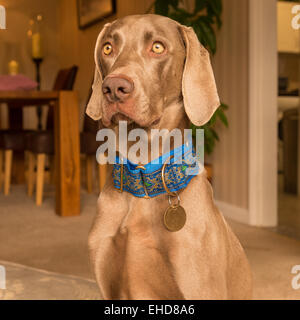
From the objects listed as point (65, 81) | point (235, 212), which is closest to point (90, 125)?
point (65, 81)

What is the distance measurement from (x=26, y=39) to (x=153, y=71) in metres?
5.88

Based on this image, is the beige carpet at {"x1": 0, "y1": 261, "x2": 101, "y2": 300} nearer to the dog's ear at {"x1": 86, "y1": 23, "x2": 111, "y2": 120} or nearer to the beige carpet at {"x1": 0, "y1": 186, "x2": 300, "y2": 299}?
the beige carpet at {"x1": 0, "y1": 186, "x2": 300, "y2": 299}

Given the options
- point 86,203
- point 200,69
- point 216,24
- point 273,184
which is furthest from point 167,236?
point 86,203

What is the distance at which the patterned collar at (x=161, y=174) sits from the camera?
1.00 metres

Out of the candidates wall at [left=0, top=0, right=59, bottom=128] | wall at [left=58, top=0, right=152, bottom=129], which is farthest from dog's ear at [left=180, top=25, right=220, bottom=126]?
wall at [left=0, top=0, right=59, bottom=128]

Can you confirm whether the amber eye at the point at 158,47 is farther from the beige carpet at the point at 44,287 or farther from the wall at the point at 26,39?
the wall at the point at 26,39

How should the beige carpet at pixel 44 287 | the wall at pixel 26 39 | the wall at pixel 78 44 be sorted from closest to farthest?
1. the beige carpet at pixel 44 287
2. the wall at pixel 78 44
3. the wall at pixel 26 39

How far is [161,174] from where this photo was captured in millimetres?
999

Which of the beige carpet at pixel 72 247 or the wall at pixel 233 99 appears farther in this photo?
the wall at pixel 233 99

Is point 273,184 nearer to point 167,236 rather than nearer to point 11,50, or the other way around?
point 167,236

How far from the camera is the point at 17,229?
2926 millimetres

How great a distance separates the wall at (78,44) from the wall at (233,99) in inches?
76.1

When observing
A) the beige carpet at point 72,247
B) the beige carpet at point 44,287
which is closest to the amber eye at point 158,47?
the beige carpet at point 44,287

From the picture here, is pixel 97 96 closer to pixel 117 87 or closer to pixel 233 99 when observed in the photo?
pixel 117 87
